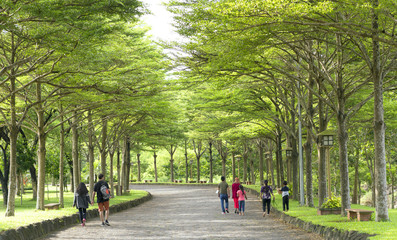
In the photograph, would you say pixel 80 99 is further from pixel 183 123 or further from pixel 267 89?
pixel 183 123

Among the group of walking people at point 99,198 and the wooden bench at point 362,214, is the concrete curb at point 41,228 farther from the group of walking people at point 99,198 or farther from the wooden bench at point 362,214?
the wooden bench at point 362,214

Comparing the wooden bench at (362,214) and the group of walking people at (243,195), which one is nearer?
the wooden bench at (362,214)

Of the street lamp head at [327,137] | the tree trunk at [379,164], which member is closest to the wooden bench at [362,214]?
the tree trunk at [379,164]

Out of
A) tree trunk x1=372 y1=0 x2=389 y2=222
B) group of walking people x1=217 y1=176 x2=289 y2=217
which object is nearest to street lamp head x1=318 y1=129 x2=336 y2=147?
group of walking people x1=217 y1=176 x2=289 y2=217

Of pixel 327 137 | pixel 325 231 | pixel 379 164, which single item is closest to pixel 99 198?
pixel 325 231

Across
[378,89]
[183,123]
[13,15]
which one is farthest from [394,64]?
[183,123]

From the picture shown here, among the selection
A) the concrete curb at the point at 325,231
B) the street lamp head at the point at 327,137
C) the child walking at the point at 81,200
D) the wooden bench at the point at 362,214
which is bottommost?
the concrete curb at the point at 325,231

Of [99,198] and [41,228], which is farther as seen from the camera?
[99,198]

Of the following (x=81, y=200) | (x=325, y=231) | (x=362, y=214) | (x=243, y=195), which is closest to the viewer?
(x=325, y=231)

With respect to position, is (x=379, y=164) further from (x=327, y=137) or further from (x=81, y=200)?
(x=81, y=200)

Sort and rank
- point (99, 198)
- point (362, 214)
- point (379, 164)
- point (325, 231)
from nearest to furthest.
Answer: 1. point (325, 231)
2. point (379, 164)
3. point (362, 214)
4. point (99, 198)

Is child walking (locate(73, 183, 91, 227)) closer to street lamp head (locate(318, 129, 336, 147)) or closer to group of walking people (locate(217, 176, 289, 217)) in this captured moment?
group of walking people (locate(217, 176, 289, 217))

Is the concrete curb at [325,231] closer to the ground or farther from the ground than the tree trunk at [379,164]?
closer to the ground

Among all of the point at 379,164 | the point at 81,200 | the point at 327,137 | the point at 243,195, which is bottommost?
the point at 243,195
